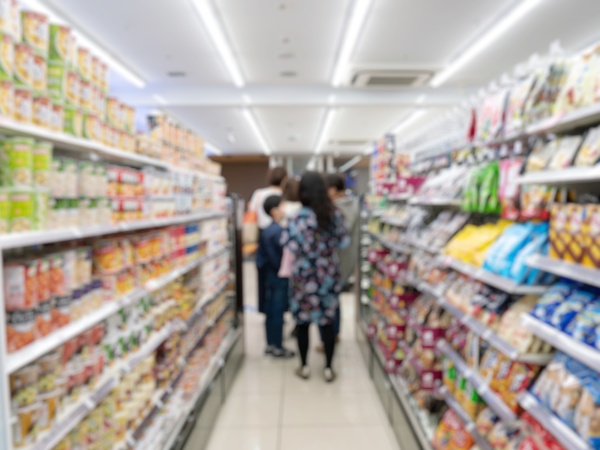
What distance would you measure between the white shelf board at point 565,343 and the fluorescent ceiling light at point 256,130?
9.15m

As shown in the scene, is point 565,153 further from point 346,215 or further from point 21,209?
point 346,215

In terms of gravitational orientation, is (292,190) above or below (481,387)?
above

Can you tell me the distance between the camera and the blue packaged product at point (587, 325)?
53.0 inches

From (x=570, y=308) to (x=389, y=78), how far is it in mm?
7315

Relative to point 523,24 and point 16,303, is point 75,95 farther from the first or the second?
point 523,24

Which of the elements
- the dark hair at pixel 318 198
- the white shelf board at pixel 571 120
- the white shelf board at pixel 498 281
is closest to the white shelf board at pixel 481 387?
the white shelf board at pixel 498 281

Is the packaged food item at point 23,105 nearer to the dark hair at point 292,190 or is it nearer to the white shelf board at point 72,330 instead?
the white shelf board at point 72,330

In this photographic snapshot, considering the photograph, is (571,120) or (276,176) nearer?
(571,120)

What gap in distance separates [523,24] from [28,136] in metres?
6.32

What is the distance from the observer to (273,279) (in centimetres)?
462

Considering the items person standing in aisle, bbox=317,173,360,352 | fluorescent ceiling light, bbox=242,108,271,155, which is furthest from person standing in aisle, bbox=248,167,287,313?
fluorescent ceiling light, bbox=242,108,271,155

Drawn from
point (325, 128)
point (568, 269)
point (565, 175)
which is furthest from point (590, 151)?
point (325, 128)

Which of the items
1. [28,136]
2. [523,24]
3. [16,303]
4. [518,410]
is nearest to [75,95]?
[28,136]

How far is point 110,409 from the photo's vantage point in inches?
79.7
